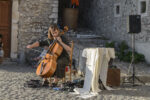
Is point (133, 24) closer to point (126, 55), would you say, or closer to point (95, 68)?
point (95, 68)

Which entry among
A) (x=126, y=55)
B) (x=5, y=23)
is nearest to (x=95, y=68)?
(x=126, y=55)

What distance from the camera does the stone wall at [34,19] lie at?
1003cm

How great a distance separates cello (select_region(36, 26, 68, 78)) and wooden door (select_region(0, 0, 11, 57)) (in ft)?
17.2

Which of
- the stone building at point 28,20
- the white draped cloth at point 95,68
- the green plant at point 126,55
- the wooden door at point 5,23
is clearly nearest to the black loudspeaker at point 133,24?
the white draped cloth at point 95,68

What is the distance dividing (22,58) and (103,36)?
378 centimetres

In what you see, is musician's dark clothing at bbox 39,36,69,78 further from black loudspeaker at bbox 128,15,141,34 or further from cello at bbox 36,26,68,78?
black loudspeaker at bbox 128,15,141,34

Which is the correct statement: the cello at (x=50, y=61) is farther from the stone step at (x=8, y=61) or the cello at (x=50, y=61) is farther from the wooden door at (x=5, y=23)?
the wooden door at (x=5, y=23)

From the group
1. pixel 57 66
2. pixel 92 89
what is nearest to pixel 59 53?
pixel 57 66

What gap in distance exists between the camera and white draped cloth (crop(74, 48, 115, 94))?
5102 millimetres

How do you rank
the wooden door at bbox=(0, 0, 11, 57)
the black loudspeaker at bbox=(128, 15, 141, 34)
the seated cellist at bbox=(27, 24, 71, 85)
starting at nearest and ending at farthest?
the seated cellist at bbox=(27, 24, 71, 85), the black loudspeaker at bbox=(128, 15, 141, 34), the wooden door at bbox=(0, 0, 11, 57)

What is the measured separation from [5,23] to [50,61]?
565 centimetres

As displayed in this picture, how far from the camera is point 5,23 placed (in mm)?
10172

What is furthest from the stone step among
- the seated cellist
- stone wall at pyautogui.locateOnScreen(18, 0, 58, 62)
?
the seated cellist

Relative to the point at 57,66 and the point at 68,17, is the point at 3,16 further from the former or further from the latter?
the point at 57,66
